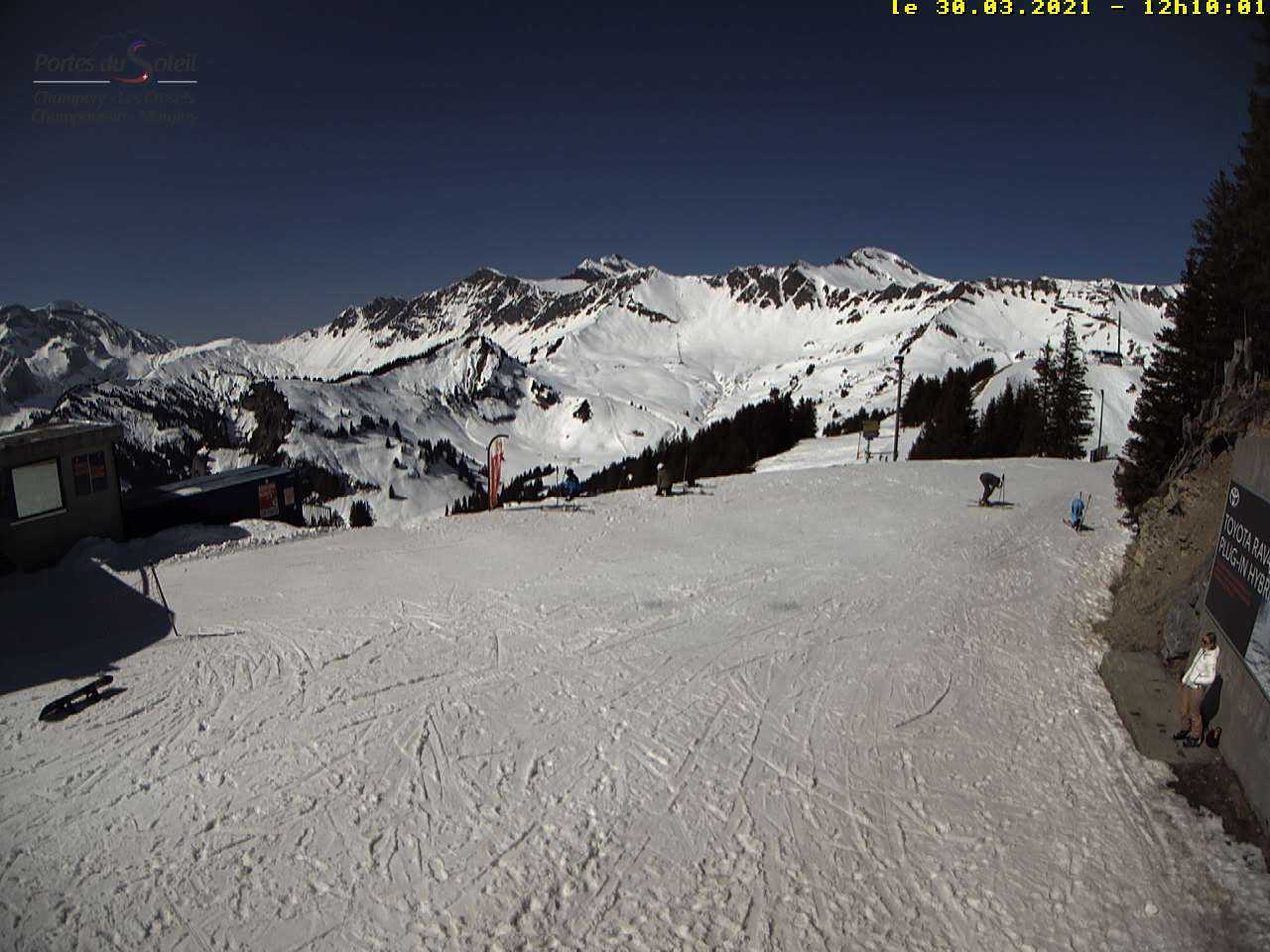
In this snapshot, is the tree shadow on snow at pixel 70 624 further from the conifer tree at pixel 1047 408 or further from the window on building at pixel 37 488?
the conifer tree at pixel 1047 408

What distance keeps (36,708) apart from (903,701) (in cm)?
1360

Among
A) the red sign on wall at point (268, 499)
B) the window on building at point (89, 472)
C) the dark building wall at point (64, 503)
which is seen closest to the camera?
the dark building wall at point (64, 503)

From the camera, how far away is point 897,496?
87.4ft

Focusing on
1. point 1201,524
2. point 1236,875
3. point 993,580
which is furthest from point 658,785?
point 993,580

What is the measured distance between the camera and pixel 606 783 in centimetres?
941

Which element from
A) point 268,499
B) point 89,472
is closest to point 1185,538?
point 89,472

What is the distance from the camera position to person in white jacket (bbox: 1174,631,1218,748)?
9641 millimetres

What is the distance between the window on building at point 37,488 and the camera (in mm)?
18125

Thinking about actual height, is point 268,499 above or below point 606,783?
above

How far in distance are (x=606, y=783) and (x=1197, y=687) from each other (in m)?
8.20

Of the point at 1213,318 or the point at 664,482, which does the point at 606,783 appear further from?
the point at 1213,318

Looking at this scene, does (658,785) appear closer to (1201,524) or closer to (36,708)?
(36,708)

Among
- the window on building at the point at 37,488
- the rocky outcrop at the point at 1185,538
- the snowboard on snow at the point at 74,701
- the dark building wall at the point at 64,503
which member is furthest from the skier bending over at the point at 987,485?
the window on building at the point at 37,488

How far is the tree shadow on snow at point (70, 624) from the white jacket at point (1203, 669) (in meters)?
16.9
